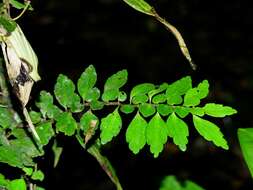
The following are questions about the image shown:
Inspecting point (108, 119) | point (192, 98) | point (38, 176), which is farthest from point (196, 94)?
point (38, 176)

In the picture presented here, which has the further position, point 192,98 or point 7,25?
point 192,98

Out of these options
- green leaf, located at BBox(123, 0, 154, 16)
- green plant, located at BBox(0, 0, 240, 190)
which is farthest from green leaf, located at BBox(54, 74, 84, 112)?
green leaf, located at BBox(123, 0, 154, 16)

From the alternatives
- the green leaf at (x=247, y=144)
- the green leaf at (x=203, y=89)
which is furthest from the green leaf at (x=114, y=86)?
the green leaf at (x=247, y=144)

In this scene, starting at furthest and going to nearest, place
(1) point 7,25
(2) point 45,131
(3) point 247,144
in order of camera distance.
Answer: (3) point 247,144
(2) point 45,131
(1) point 7,25

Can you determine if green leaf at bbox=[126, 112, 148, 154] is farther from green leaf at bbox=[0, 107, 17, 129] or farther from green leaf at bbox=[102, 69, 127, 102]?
green leaf at bbox=[0, 107, 17, 129]

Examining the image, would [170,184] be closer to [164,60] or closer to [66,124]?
[66,124]

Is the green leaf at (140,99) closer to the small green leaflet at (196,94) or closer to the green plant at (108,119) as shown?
the green plant at (108,119)
